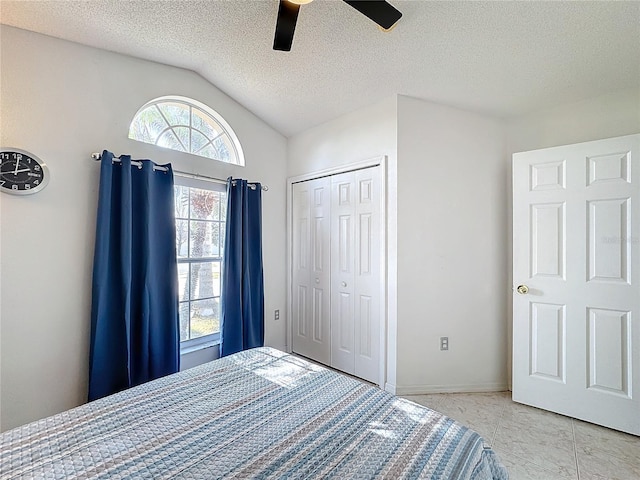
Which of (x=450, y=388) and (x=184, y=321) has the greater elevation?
(x=184, y=321)

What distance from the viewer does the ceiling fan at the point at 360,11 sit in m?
1.34

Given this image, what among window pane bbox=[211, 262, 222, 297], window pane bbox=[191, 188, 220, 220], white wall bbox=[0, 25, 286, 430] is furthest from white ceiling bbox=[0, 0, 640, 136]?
window pane bbox=[211, 262, 222, 297]

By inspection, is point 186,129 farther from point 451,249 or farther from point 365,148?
point 451,249

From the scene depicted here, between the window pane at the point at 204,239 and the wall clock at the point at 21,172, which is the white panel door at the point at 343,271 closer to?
the window pane at the point at 204,239

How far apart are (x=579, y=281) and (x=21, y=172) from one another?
3772 millimetres

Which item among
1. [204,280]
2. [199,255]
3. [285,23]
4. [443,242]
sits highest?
[285,23]

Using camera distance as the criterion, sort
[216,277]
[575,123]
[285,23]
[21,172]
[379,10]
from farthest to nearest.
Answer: [216,277] → [575,123] → [21,172] → [285,23] → [379,10]

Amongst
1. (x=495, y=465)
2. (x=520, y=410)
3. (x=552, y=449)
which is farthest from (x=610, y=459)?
(x=495, y=465)

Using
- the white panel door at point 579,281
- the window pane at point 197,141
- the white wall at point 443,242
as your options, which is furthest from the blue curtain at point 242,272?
the white panel door at point 579,281

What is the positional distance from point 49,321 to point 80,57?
1785mm

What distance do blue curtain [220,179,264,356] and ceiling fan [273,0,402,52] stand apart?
5.09 feet

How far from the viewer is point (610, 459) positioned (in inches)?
71.4

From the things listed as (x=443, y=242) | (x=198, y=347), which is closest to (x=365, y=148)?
(x=443, y=242)

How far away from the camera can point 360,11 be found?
1.39 m
